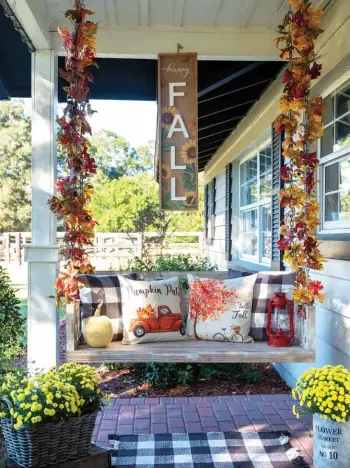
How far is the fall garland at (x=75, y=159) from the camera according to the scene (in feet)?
9.04

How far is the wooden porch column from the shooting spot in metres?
3.41

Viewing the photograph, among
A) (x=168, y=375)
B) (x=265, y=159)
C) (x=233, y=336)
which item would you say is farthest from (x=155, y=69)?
(x=168, y=375)

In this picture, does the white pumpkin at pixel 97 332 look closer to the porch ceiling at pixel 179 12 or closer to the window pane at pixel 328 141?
the window pane at pixel 328 141

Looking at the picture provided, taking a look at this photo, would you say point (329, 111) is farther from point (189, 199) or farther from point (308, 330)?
point (308, 330)

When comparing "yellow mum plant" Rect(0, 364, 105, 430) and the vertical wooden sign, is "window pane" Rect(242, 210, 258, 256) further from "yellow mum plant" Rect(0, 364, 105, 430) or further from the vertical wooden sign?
"yellow mum plant" Rect(0, 364, 105, 430)

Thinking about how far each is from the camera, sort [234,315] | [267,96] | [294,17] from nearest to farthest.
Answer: [294,17]
[234,315]
[267,96]

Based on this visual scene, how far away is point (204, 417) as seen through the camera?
3305 millimetres

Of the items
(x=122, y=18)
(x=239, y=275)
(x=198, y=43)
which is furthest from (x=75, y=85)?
(x=239, y=275)

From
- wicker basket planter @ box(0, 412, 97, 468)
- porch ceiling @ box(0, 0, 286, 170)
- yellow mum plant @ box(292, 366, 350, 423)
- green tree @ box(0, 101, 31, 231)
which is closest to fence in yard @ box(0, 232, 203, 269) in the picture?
porch ceiling @ box(0, 0, 286, 170)

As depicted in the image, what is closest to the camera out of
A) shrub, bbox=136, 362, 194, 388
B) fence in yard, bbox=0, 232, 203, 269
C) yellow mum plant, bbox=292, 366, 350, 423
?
yellow mum plant, bbox=292, 366, 350, 423

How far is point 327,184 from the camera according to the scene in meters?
3.35

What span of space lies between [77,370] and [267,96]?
327 cm

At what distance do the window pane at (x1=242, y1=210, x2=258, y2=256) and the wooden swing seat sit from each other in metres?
2.96

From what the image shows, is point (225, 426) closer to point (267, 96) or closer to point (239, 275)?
point (239, 275)
